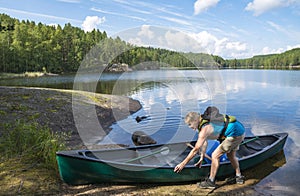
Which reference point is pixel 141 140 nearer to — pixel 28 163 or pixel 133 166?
pixel 133 166

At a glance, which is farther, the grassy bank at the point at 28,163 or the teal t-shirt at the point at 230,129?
the teal t-shirt at the point at 230,129

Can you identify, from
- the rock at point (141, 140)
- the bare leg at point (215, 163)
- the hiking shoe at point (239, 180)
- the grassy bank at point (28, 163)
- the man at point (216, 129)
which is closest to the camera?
the grassy bank at point (28, 163)

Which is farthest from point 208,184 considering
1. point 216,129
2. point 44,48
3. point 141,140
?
point 44,48

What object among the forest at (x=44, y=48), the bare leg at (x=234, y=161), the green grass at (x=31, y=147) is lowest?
the bare leg at (x=234, y=161)

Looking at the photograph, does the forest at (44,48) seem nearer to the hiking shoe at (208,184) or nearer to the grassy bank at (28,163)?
the grassy bank at (28,163)

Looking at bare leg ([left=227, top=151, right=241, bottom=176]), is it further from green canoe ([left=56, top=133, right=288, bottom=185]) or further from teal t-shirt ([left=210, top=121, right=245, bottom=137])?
teal t-shirt ([left=210, top=121, right=245, bottom=137])

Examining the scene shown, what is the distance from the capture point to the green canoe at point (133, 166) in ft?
19.1

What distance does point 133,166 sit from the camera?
19.8 ft

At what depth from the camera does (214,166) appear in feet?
21.3

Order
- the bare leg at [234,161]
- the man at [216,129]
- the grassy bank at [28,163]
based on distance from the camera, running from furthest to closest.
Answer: the bare leg at [234,161] → the man at [216,129] → the grassy bank at [28,163]

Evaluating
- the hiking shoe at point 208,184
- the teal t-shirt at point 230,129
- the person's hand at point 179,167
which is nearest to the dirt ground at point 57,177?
the hiking shoe at point 208,184

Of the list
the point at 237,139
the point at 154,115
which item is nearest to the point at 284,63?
the point at 154,115

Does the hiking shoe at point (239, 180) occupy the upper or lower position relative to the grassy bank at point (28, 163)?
lower

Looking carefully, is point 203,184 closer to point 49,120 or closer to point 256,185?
point 256,185
